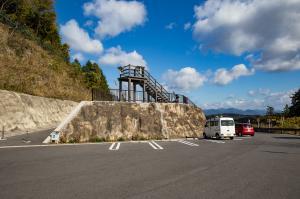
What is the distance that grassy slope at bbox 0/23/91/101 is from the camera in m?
39.0

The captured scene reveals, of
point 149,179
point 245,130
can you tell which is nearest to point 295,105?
point 245,130

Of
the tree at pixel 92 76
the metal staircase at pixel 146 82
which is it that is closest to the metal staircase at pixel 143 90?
the metal staircase at pixel 146 82

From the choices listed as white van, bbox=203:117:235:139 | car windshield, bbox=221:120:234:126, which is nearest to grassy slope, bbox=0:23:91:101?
white van, bbox=203:117:235:139

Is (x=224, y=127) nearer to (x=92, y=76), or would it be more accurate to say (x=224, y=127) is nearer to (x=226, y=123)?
(x=226, y=123)

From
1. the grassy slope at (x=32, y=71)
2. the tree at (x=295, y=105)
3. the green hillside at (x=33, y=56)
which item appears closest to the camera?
the grassy slope at (x=32, y=71)

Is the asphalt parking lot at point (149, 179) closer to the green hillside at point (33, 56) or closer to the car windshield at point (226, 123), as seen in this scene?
the car windshield at point (226, 123)

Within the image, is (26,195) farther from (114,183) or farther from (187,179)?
(187,179)

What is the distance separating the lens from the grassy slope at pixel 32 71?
39.0 m

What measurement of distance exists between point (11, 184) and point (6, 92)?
2682 centimetres

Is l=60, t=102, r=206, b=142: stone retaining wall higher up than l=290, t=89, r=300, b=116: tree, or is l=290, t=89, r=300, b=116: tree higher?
l=290, t=89, r=300, b=116: tree

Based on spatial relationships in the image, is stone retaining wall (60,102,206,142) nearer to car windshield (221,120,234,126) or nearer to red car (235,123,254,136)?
red car (235,123,254,136)

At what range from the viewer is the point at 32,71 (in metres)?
44.3

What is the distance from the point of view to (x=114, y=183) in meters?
8.81

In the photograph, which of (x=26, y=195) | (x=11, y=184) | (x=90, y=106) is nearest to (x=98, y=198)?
(x=26, y=195)
